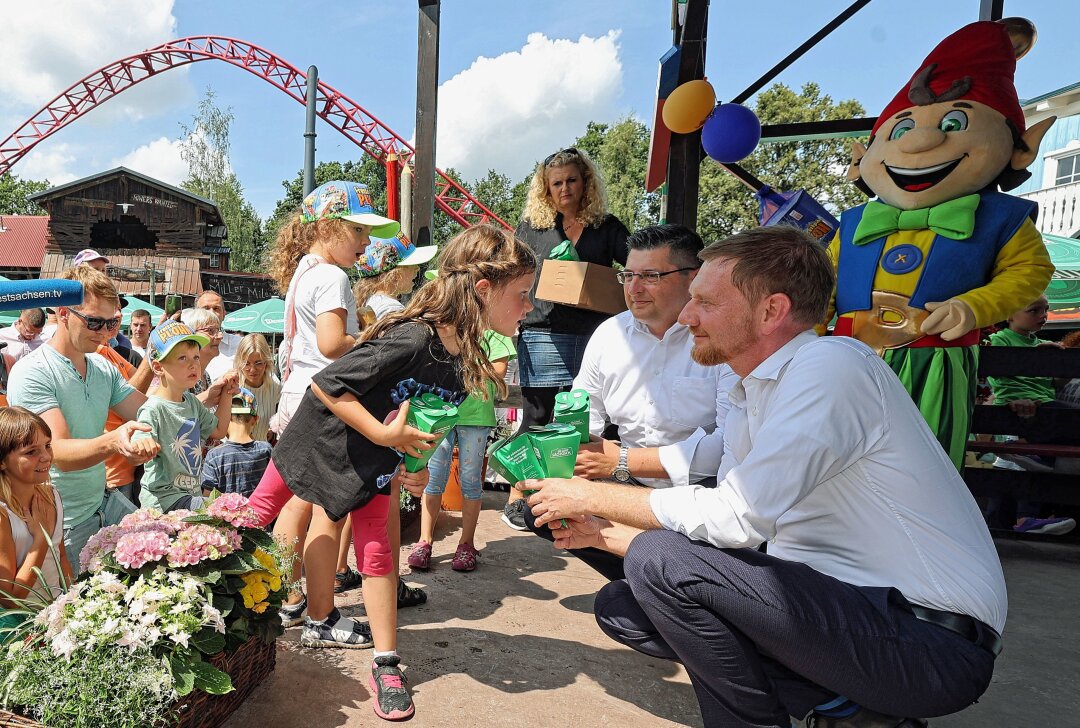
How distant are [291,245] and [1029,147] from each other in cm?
317

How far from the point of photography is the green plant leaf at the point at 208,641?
71.6 inches

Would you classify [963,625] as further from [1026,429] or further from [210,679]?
[1026,429]

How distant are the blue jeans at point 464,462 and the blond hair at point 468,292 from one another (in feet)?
4.50

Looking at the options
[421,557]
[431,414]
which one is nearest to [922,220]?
[431,414]

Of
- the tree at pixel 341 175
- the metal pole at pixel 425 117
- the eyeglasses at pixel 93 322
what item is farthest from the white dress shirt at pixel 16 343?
the tree at pixel 341 175

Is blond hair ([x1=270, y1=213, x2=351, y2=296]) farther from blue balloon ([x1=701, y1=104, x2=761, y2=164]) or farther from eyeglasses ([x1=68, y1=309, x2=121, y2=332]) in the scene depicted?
blue balloon ([x1=701, y1=104, x2=761, y2=164])

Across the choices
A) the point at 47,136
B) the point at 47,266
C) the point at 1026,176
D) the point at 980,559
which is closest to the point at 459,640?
the point at 980,559

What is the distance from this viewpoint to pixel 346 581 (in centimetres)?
314

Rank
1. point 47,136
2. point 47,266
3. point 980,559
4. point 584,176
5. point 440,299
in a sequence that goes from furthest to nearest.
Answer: point 47,136, point 47,266, point 584,176, point 440,299, point 980,559

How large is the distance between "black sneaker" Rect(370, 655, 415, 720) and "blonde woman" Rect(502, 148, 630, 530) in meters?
1.74

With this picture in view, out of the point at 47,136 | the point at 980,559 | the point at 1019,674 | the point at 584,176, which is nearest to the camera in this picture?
the point at 980,559

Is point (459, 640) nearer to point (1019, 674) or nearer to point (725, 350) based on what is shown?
point (725, 350)

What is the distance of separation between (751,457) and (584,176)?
2.52 meters

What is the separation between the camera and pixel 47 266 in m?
18.8
